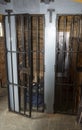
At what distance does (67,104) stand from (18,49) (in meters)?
1.76

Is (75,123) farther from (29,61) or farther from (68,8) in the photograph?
(68,8)

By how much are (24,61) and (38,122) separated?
1.39 metres

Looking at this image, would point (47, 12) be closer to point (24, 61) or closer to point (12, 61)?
point (24, 61)

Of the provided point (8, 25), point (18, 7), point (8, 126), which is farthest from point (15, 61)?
point (8, 126)

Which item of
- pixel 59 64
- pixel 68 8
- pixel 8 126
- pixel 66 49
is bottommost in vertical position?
pixel 8 126

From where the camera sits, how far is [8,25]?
3.42 meters

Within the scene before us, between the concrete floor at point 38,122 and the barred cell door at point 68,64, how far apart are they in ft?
0.82

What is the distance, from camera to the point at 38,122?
3.61 meters

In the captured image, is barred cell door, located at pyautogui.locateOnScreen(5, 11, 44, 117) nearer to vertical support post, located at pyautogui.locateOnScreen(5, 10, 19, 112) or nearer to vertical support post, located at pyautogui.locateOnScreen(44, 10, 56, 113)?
vertical support post, located at pyautogui.locateOnScreen(5, 10, 19, 112)

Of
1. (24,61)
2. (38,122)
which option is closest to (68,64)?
(24,61)

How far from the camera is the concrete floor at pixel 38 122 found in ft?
11.3

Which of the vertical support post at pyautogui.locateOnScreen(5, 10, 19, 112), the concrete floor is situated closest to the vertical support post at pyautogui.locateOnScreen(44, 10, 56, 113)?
the concrete floor

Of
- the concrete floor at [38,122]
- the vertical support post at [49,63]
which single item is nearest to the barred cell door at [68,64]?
the vertical support post at [49,63]

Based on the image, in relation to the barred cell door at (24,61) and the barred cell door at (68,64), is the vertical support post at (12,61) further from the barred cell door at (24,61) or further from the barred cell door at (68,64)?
the barred cell door at (68,64)
